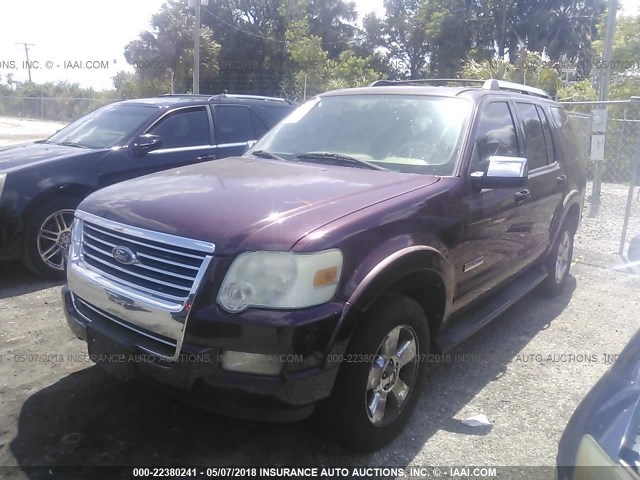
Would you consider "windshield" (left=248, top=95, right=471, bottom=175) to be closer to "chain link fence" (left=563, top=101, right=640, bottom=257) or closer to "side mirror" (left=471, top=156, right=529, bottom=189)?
"side mirror" (left=471, top=156, right=529, bottom=189)

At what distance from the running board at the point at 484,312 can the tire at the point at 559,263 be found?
0.25 m

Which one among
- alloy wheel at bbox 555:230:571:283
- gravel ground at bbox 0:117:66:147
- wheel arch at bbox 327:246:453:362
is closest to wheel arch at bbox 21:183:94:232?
wheel arch at bbox 327:246:453:362

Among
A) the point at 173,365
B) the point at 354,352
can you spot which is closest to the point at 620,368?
the point at 354,352

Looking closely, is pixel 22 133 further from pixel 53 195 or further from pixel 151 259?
pixel 151 259

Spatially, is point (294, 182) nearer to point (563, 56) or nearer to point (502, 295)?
point (502, 295)

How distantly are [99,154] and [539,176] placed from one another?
13.9 ft

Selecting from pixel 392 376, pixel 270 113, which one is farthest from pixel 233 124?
pixel 392 376

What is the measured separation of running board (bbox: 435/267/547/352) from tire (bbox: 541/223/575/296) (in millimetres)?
245

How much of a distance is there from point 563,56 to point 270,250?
132 feet

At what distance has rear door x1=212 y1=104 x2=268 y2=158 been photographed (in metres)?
6.85

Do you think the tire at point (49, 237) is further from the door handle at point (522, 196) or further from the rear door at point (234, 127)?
the door handle at point (522, 196)

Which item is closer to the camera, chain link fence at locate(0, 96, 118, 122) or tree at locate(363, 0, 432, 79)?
chain link fence at locate(0, 96, 118, 122)

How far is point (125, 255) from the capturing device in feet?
8.81

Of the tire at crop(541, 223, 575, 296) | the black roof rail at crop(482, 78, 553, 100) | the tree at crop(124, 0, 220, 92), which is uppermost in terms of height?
the tree at crop(124, 0, 220, 92)
